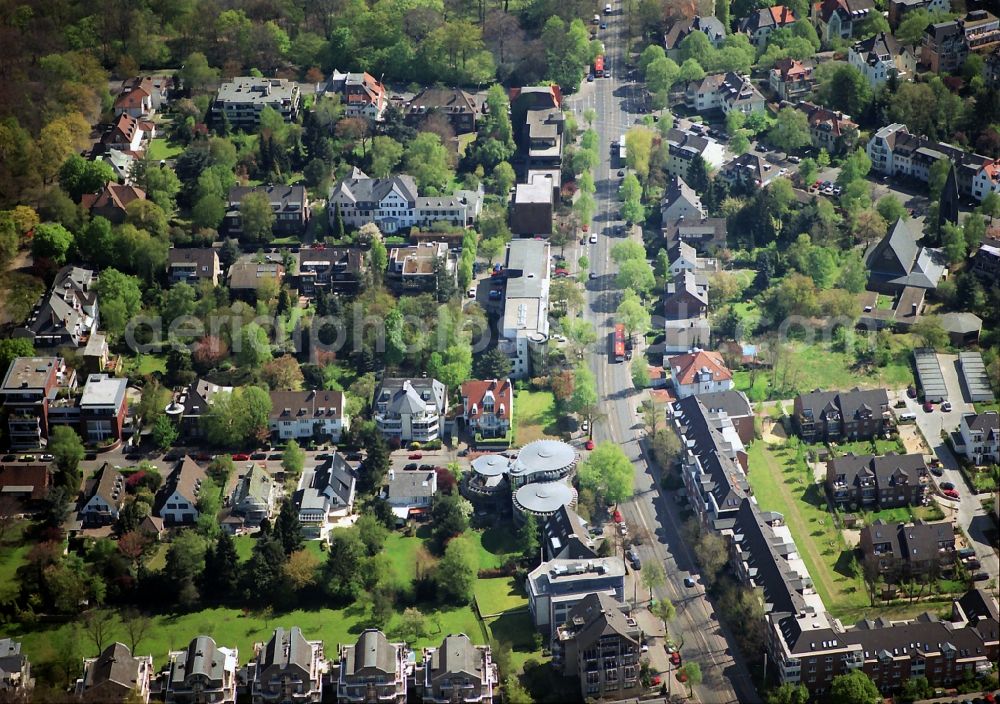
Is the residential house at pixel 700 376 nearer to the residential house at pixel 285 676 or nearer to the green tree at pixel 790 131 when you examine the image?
the green tree at pixel 790 131

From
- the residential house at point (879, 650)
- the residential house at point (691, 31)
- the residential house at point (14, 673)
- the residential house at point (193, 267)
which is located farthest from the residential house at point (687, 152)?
the residential house at point (14, 673)

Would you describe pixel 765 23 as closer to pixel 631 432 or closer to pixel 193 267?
pixel 631 432

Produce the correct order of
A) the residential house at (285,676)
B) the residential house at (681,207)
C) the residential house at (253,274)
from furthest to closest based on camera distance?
the residential house at (681,207)
the residential house at (253,274)
the residential house at (285,676)

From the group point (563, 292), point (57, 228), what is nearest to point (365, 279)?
point (563, 292)

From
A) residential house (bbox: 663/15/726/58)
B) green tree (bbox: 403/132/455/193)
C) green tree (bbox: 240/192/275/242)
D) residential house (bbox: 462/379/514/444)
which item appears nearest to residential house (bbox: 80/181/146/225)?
green tree (bbox: 240/192/275/242)

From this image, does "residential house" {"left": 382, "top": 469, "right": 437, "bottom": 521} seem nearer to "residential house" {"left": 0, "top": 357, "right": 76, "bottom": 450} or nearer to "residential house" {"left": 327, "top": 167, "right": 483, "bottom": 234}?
"residential house" {"left": 0, "top": 357, "right": 76, "bottom": 450}
